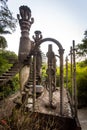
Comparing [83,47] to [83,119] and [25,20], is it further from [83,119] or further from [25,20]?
[25,20]

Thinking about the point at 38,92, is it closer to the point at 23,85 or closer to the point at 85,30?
the point at 23,85

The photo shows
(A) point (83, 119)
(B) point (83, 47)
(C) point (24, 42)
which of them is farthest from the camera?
(B) point (83, 47)

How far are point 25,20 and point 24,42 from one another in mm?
443

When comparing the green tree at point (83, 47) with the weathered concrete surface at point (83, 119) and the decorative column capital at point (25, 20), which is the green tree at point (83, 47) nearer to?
the weathered concrete surface at point (83, 119)

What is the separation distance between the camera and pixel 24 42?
354cm

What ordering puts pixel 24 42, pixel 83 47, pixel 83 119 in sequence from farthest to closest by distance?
pixel 83 47 < pixel 83 119 < pixel 24 42

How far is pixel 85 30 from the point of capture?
1945cm

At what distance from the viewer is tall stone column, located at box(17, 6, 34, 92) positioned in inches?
133

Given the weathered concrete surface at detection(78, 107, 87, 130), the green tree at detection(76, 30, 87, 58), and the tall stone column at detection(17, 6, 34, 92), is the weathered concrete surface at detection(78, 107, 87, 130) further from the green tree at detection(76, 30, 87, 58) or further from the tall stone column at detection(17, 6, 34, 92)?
the tall stone column at detection(17, 6, 34, 92)

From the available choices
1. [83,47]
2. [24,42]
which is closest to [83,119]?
[83,47]

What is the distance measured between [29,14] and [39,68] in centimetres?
139

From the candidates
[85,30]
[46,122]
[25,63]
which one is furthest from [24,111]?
[85,30]

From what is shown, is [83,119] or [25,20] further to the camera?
[83,119]

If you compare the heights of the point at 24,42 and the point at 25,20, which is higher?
the point at 25,20
